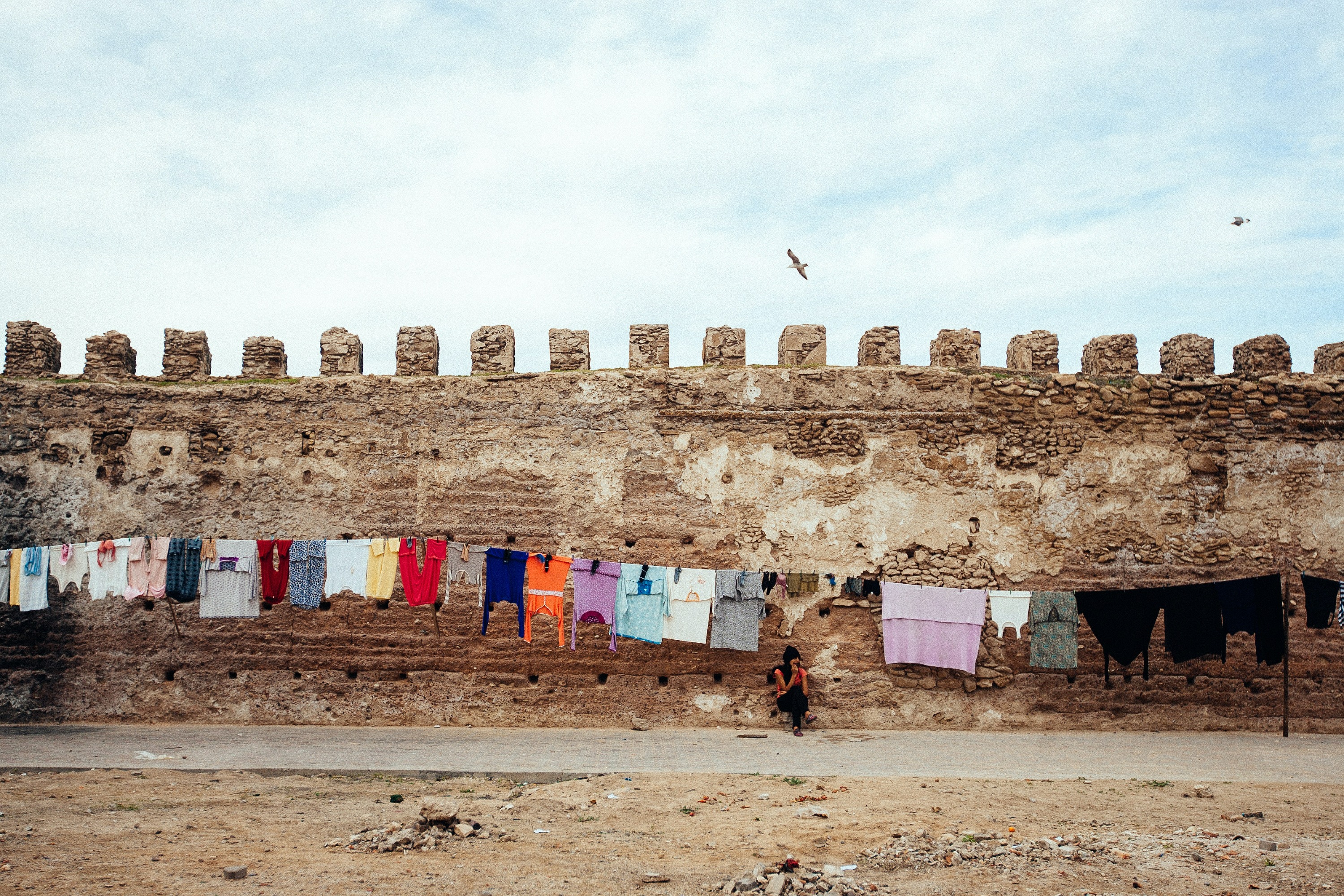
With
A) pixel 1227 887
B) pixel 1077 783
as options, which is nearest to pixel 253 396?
pixel 1077 783

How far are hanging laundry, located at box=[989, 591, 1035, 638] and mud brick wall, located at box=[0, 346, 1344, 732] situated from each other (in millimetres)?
242

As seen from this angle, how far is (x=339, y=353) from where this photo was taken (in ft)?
39.0

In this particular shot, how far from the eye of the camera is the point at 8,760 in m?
9.02

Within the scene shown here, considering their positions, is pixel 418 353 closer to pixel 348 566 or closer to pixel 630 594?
pixel 348 566

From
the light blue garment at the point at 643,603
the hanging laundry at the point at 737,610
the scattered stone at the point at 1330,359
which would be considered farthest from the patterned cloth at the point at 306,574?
the scattered stone at the point at 1330,359

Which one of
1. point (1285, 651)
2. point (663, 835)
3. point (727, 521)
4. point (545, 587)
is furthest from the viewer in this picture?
point (727, 521)

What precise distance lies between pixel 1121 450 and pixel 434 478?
25.8 feet

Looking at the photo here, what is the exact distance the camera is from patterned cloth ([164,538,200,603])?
36.0ft

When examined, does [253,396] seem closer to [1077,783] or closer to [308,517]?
[308,517]

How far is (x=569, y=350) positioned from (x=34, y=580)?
6.49 meters

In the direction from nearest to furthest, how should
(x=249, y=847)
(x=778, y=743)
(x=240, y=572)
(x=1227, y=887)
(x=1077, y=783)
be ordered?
(x=1227, y=887) < (x=249, y=847) < (x=1077, y=783) < (x=778, y=743) < (x=240, y=572)

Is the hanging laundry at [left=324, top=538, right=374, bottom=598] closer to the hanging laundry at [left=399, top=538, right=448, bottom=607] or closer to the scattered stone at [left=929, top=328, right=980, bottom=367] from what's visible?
the hanging laundry at [left=399, top=538, right=448, bottom=607]

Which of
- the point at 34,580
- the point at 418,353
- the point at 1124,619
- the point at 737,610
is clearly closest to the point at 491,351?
the point at 418,353

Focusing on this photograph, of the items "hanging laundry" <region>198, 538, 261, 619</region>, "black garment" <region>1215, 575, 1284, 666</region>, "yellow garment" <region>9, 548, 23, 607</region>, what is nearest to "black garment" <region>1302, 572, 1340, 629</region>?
"black garment" <region>1215, 575, 1284, 666</region>
